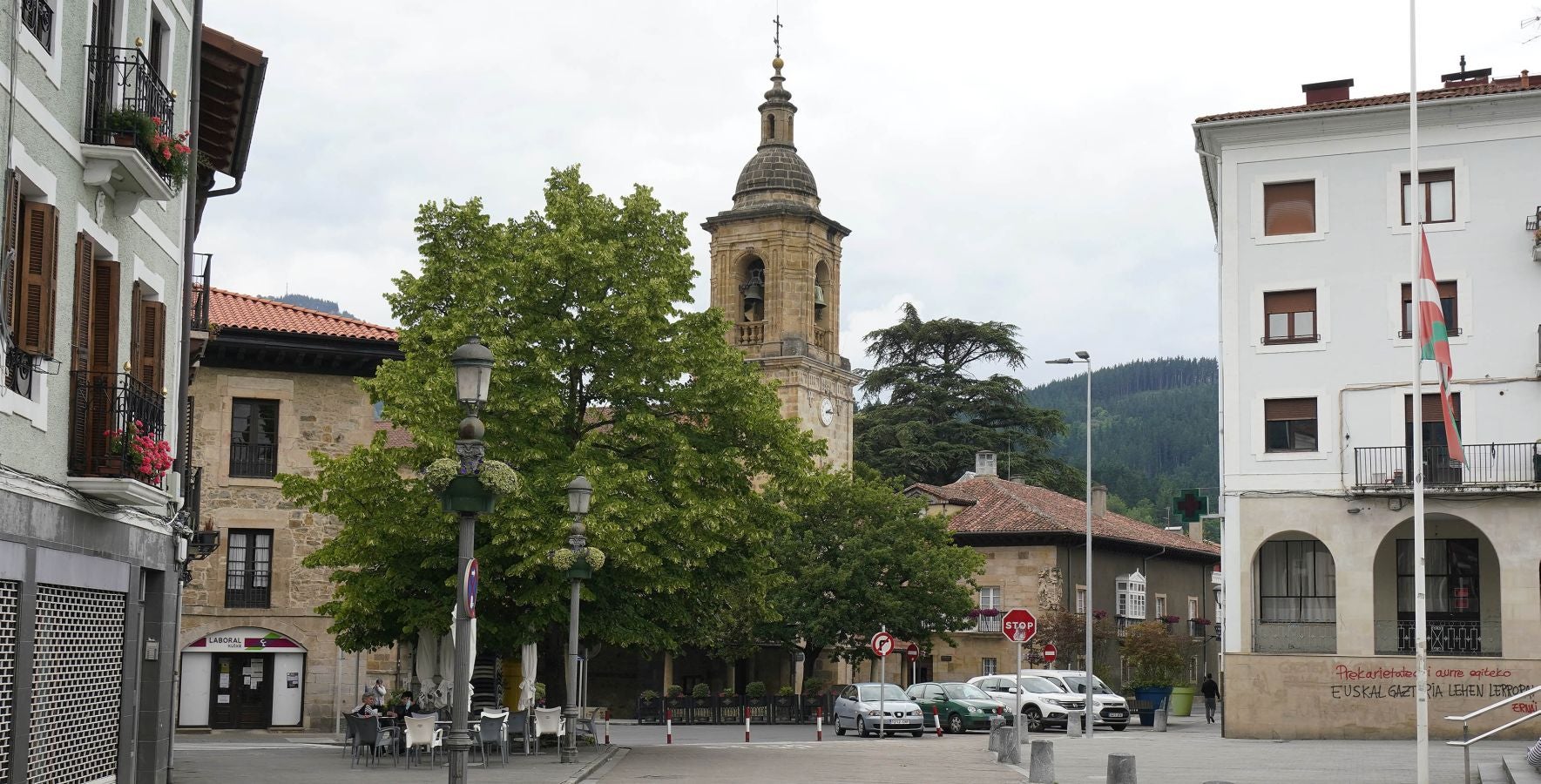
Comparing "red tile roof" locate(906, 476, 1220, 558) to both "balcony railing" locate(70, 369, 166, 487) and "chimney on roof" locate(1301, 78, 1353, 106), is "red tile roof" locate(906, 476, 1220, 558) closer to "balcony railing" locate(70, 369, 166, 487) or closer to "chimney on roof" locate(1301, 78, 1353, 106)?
"chimney on roof" locate(1301, 78, 1353, 106)

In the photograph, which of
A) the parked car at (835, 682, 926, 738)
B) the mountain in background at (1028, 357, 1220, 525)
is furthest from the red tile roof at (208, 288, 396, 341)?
the mountain in background at (1028, 357, 1220, 525)

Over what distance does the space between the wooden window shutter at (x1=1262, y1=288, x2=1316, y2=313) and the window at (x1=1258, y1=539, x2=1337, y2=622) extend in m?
5.47

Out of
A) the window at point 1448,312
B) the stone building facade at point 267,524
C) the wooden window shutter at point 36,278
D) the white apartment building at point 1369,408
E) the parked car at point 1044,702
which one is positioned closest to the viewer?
the wooden window shutter at point 36,278

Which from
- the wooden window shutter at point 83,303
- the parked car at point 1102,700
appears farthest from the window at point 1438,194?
the wooden window shutter at point 83,303

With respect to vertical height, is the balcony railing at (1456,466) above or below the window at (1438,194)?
below

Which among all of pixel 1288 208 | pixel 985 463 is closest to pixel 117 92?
pixel 1288 208

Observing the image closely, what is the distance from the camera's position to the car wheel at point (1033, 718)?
45156 mm

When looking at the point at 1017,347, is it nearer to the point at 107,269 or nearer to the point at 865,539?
the point at 865,539

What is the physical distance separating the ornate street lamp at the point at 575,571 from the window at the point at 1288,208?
19183 millimetres

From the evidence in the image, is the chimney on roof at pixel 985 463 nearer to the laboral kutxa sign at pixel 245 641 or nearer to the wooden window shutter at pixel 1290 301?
the wooden window shutter at pixel 1290 301

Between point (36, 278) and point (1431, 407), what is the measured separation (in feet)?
99.3

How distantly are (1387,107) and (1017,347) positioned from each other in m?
44.6

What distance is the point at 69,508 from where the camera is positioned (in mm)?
15297

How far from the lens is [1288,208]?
37.8 m
